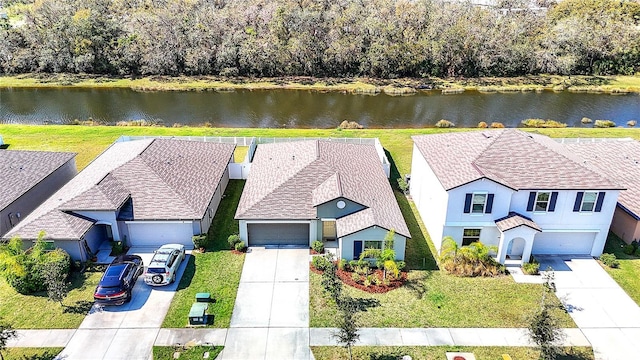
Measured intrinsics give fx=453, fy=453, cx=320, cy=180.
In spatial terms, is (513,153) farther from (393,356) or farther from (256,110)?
(256,110)

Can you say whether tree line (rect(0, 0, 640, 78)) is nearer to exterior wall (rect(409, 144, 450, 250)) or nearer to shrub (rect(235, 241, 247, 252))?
exterior wall (rect(409, 144, 450, 250))

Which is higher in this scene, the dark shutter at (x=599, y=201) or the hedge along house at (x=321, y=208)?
the dark shutter at (x=599, y=201)

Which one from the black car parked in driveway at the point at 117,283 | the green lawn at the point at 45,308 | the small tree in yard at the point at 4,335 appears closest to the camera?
the small tree in yard at the point at 4,335

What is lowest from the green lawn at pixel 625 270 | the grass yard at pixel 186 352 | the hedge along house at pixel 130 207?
the grass yard at pixel 186 352

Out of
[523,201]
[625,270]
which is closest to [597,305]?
[625,270]

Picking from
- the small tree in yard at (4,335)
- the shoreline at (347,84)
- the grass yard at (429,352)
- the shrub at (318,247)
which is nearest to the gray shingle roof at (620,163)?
the grass yard at (429,352)

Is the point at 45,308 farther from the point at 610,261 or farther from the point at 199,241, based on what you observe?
the point at 610,261

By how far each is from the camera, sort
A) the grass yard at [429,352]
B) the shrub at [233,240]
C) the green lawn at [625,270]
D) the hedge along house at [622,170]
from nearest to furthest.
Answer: the grass yard at [429,352]
the green lawn at [625,270]
the shrub at [233,240]
the hedge along house at [622,170]

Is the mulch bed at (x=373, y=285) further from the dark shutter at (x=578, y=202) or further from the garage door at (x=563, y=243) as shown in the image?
the dark shutter at (x=578, y=202)

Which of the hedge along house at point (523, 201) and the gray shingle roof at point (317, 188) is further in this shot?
the gray shingle roof at point (317, 188)
